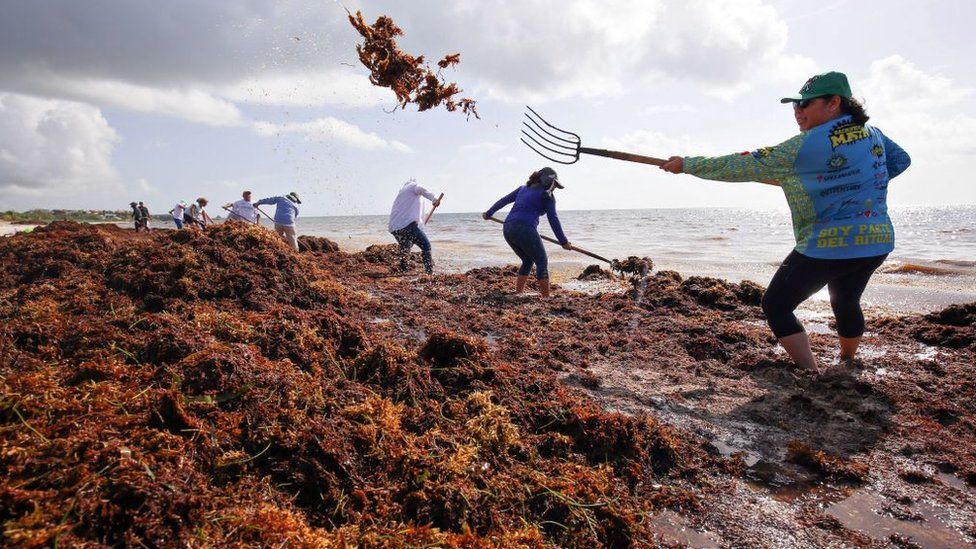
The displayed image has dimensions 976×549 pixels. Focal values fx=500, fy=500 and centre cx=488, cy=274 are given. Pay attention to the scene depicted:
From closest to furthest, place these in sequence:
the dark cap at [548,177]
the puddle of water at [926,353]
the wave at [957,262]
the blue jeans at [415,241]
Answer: the puddle of water at [926,353]
the dark cap at [548,177]
the blue jeans at [415,241]
the wave at [957,262]

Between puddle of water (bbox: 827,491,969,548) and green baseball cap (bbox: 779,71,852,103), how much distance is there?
102 inches

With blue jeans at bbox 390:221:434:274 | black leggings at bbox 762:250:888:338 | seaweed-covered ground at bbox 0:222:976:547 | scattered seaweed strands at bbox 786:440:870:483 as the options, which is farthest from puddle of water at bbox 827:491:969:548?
blue jeans at bbox 390:221:434:274

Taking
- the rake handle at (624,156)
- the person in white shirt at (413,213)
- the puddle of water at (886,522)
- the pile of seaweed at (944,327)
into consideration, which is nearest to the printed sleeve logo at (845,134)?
the rake handle at (624,156)

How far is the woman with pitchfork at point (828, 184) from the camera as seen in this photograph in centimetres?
342

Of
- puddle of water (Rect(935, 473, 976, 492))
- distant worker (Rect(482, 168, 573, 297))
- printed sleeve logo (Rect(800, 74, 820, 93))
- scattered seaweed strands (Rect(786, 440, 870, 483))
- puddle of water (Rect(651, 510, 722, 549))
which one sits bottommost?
puddle of water (Rect(651, 510, 722, 549))

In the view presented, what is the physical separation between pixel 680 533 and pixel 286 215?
11.2 metres

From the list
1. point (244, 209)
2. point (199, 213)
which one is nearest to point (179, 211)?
point (199, 213)

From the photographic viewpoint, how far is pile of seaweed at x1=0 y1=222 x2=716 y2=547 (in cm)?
165

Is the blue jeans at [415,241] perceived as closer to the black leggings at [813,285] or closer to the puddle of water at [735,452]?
the black leggings at [813,285]

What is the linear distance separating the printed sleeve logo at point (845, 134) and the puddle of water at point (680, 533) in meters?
2.73

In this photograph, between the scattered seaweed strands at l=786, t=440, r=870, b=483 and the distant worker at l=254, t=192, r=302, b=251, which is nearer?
the scattered seaweed strands at l=786, t=440, r=870, b=483

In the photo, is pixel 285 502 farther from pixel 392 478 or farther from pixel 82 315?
pixel 82 315

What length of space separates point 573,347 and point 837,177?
8.02 feet

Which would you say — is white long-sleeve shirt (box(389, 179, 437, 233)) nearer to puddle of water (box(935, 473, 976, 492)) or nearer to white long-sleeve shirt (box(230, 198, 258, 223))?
white long-sleeve shirt (box(230, 198, 258, 223))
